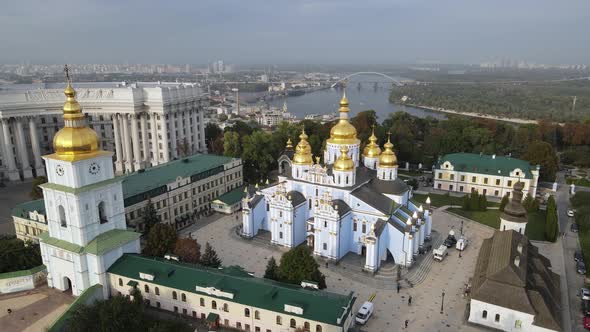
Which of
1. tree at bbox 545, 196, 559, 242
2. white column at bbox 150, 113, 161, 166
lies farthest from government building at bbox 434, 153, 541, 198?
white column at bbox 150, 113, 161, 166

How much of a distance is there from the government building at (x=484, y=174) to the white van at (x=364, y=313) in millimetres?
26537

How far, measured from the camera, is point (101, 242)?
74.1 ft

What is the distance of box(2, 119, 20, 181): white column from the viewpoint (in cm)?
4847

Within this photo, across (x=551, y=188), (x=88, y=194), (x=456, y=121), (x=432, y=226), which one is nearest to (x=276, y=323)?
(x=88, y=194)

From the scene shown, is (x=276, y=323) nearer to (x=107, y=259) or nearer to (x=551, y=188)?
(x=107, y=259)

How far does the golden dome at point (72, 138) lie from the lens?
70.1 ft

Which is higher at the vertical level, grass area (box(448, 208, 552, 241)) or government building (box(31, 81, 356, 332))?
government building (box(31, 81, 356, 332))

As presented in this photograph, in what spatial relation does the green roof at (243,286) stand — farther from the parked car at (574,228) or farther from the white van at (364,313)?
the parked car at (574,228)

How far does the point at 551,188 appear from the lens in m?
46.4

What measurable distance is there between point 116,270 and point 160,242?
3.61 metres

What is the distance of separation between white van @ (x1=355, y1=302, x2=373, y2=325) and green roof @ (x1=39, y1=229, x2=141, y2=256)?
1378 centimetres

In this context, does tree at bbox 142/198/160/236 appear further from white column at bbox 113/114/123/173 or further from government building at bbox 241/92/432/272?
white column at bbox 113/114/123/173

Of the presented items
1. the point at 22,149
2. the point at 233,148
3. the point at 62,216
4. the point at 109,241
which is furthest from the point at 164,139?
the point at 109,241

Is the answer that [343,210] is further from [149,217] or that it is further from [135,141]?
[135,141]
